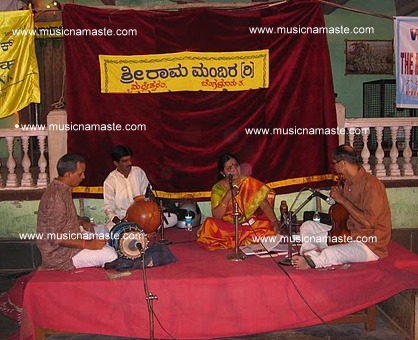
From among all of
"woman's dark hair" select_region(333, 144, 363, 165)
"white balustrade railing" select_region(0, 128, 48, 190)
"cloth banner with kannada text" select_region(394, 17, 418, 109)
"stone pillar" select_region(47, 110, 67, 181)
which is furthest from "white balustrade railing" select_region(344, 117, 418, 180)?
"white balustrade railing" select_region(0, 128, 48, 190)

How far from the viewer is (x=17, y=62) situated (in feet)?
22.4

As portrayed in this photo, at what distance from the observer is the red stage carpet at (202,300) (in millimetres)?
4730

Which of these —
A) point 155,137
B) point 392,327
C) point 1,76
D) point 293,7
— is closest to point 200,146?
point 155,137

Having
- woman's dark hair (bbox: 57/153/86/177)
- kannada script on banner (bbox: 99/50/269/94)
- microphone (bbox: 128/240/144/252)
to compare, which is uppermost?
kannada script on banner (bbox: 99/50/269/94)

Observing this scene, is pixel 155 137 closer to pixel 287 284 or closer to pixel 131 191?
pixel 131 191

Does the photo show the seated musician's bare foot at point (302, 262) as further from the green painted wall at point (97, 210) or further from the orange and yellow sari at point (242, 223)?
the green painted wall at point (97, 210)

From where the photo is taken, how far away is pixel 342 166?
518 centimetres

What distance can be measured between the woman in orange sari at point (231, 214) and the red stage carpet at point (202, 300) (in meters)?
0.90

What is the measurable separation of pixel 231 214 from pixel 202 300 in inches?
53.5

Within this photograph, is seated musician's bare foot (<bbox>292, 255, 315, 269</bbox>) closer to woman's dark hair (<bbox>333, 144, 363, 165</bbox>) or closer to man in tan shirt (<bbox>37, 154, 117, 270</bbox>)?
woman's dark hair (<bbox>333, 144, 363, 165</bbox>)

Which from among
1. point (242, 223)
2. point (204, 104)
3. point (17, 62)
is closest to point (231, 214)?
point (242, 223)

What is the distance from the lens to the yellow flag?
674cm

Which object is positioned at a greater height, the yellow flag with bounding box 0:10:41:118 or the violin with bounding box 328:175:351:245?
the yellow flag with bounding box 0:10:41:118

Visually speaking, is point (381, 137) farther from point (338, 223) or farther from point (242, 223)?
point (242, 223)
